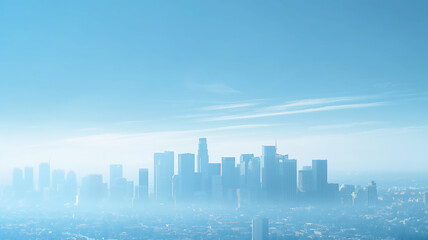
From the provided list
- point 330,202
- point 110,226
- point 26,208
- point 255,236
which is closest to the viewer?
point 255,236

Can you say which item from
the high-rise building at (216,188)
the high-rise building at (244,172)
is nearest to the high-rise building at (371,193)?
the high-rise building at (244,172)

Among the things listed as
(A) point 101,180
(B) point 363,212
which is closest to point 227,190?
A: (B) point 363,212

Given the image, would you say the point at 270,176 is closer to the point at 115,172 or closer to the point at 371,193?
the point at 371,193

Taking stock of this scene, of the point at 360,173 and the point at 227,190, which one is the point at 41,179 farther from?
the point at 360,173

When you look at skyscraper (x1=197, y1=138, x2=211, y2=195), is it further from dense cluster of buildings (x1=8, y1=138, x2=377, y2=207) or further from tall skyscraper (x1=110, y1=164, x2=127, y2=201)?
tall skyscraper (x1=110, y1=164, x2=127, y2=201)

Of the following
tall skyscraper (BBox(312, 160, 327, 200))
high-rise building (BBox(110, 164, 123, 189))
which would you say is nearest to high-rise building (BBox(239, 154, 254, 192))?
tall skyscraper (BBox(312, 160, 327, 200))

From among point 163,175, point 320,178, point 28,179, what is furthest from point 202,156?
point 28,179
